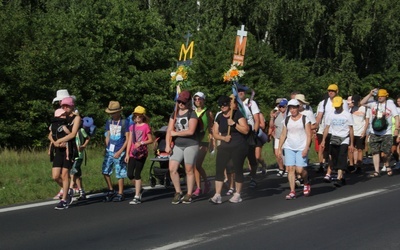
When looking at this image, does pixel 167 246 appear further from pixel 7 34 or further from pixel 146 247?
pixel 7 34

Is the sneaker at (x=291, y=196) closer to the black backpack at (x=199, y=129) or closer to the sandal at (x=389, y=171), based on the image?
the black backpack at (x=199, y=129)

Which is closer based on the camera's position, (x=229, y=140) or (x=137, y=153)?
(x=229, y=140)

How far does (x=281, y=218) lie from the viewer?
10.2 meters

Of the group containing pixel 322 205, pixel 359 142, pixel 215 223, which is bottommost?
pixel 215 223

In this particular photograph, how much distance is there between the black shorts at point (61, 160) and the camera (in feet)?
36.0

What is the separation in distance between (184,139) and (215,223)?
78.4 inches

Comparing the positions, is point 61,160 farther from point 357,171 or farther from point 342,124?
point 357,171

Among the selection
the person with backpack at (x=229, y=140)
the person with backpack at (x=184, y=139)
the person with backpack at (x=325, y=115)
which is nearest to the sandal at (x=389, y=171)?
the person with backpack at (x=325, y=115)

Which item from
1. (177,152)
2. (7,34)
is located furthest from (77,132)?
(7,34)

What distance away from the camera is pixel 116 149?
11852 mm

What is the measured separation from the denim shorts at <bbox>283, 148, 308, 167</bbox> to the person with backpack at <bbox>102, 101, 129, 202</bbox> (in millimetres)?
2801

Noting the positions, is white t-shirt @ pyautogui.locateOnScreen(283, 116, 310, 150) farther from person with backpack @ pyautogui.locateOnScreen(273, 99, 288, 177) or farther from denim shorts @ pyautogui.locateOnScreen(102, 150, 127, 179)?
person with backpack @ pyautogui.locateOnScreen(273, 99, 288, 177)

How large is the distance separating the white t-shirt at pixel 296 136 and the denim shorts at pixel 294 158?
73mm

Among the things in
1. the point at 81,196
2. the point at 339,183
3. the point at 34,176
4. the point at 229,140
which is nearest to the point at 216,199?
the point at 229,140
